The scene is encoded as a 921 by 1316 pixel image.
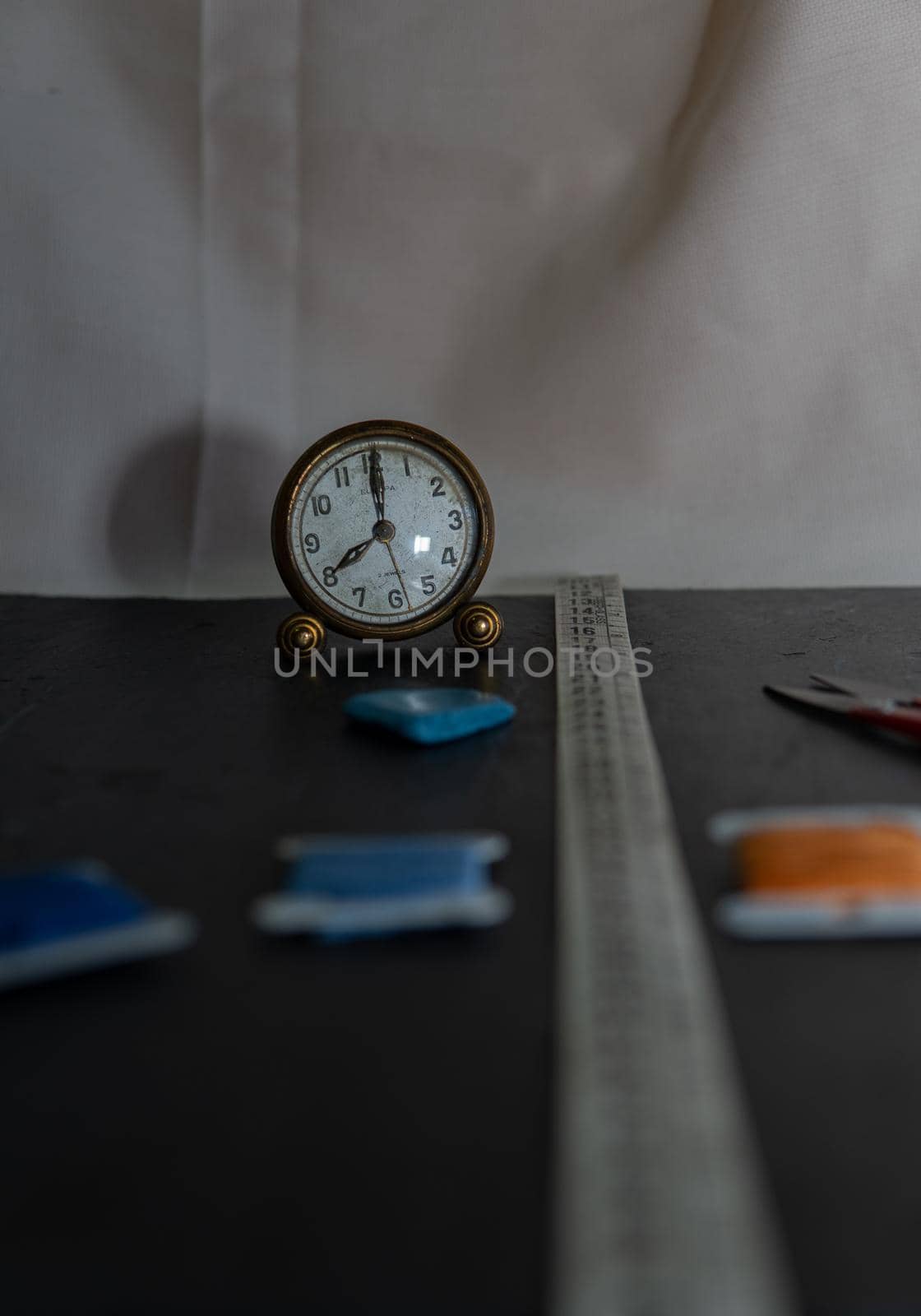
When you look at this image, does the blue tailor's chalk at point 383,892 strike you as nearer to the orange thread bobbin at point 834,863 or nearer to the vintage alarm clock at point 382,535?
the orange thread bobbin at point 834,863

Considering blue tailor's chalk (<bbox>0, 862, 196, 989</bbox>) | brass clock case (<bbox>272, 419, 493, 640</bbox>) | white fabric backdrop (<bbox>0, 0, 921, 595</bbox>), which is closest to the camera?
blue tailor's chalk (<bbox>0, 862, 196, 989</bbox>)

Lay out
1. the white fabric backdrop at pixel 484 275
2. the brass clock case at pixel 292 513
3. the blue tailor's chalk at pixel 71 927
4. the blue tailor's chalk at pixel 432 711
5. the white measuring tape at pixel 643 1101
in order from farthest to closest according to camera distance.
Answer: the white fabric backdrop at pixel 484 275 → the brass clock case at pixel 292 513 → the blue tailor's chalk at pixel 432 711 → the blue tailor's chalk at pixel 71 927 → the white measuring tape at pixel 643 1101

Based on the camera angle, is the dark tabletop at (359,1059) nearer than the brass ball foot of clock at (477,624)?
Yes

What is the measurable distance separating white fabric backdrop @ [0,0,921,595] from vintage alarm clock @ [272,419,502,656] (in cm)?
57

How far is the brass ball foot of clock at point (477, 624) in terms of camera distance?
5.61 ft

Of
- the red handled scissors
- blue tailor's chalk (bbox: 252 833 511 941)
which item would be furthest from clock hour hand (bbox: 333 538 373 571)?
blue tailor's chalk (bbox: 252 833 511 941)

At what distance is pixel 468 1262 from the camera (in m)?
0.61

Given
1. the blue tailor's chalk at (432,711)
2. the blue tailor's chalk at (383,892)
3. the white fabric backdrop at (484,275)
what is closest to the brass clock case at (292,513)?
the blue tailor's chalk at (432,711)

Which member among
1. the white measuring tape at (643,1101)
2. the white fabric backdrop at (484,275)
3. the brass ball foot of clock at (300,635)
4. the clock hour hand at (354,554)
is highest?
the white fabric backdrop at (484,275)

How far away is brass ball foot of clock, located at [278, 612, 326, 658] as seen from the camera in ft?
5.51

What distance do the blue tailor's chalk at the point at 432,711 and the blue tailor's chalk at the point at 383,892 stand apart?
1.10 feet

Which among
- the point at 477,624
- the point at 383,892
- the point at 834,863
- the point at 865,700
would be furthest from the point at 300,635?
the point at 834,863

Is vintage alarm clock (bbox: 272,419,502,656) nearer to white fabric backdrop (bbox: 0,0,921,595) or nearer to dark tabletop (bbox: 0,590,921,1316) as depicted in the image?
dark tabletop (bbox: 0,590,921,1316)

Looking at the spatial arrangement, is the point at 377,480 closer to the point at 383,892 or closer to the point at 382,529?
the point at 382,529
